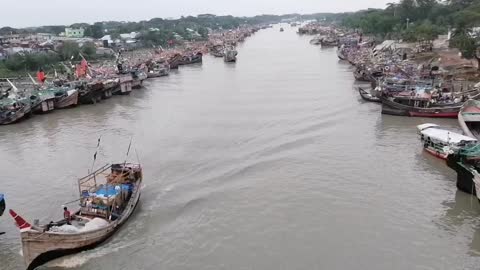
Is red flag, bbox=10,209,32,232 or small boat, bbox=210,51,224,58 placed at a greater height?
red flag, bbox=10,209,32,232

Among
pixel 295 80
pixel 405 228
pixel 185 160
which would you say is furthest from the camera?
pixel 295 80

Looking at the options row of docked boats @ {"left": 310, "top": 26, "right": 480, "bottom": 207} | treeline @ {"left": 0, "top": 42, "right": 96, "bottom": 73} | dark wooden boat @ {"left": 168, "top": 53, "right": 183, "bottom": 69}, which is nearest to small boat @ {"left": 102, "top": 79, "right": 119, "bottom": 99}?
treeline @ {"left": 0, "top": 42, "right": 96, "bottom": 73}

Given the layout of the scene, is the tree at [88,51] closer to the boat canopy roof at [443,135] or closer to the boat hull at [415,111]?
the boat hull at [415,111]

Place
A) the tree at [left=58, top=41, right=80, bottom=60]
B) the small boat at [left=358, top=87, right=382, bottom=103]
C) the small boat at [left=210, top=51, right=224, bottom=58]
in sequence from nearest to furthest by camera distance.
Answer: the small boat at [left=358, top=87, right=382, bottom=103], the tree at [left=58, top=41, right=80, bottom=60], the small boat at [left=210, top=51, right=224, bottom=58]

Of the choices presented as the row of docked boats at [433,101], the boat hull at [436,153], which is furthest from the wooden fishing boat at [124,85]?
the boat hull at [436,153]

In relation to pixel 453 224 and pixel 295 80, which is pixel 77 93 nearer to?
pixel 295 80

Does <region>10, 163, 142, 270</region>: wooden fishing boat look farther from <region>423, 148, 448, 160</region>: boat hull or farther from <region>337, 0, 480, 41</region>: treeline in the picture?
<region>337, 0, 480, 41</region>: treeline

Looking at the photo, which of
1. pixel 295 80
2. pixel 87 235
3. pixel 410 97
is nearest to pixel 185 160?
pixel 87 235

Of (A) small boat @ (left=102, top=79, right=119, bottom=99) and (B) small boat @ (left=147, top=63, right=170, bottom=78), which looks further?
(B) small boat @ (left=147, top=63, right=170, bottom=78)

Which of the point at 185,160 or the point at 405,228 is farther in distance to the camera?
the point at 185,160
